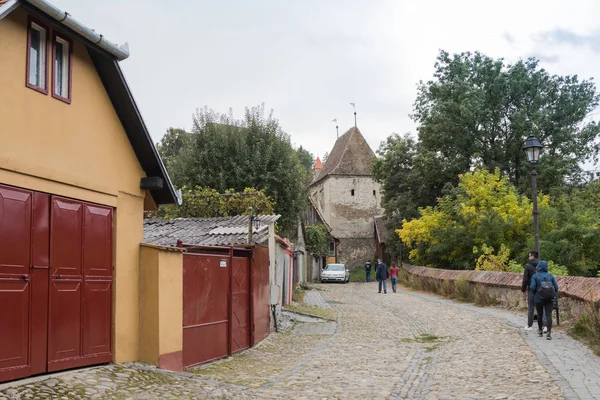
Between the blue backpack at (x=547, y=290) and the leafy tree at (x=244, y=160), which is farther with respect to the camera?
the leafy tree at (x=244, y=160)

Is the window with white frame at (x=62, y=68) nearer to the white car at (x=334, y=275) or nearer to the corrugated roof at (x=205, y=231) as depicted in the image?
the corrugated roof at (x=205, y=231)

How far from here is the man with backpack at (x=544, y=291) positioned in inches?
557

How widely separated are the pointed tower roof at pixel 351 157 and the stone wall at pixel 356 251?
302 inches

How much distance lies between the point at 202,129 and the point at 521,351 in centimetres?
2596

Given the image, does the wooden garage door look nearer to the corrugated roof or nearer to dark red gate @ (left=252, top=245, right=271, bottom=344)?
the corrugated roof

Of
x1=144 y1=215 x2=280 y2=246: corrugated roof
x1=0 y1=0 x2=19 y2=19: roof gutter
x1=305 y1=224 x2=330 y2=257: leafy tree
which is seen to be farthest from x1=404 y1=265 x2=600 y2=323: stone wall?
x1=305 y1=224 x2=330 y2=257: leafy tree

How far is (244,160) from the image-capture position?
35.0m

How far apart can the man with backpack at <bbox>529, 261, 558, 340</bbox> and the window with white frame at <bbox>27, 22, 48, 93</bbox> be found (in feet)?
35.3

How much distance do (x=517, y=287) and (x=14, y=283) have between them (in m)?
17.7

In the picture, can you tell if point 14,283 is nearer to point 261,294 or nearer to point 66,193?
point 66,193

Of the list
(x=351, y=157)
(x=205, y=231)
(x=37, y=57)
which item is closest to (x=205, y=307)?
(x=205, y=231)

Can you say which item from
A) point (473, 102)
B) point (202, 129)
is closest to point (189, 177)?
point (202, 129)

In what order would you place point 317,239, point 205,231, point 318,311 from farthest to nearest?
point 317,239
point 318,311
point 205,231

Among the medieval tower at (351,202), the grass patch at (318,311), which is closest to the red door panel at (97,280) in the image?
the grass patch at (318,311)
